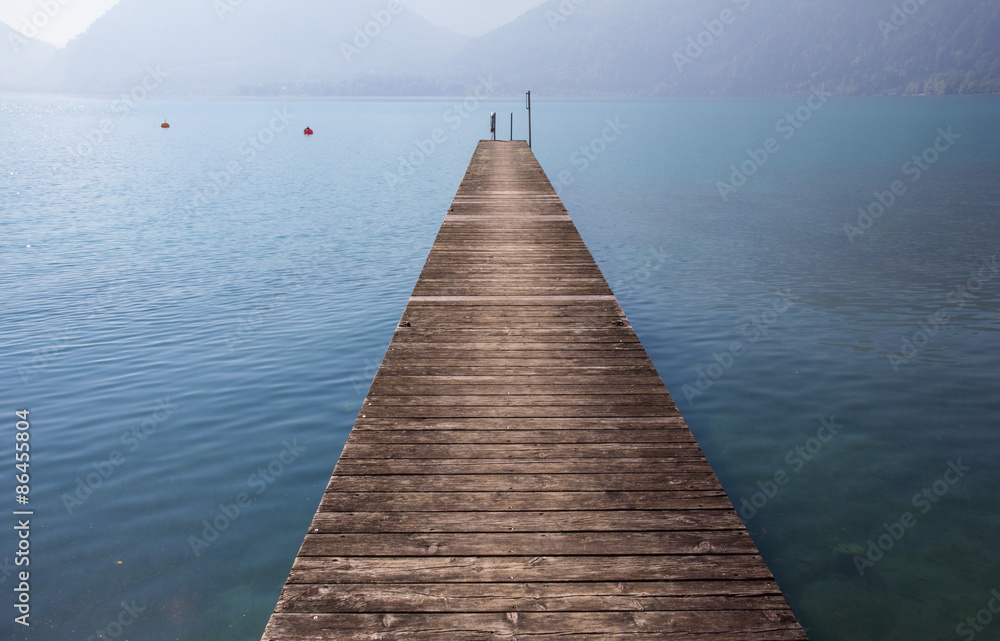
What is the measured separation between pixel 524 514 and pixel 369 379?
19.6 ft

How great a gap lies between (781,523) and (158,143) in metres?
62.3

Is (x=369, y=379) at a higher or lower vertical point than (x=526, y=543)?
higher

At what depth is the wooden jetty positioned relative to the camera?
134 inches

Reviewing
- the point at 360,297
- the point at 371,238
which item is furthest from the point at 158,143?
the point at 360,297

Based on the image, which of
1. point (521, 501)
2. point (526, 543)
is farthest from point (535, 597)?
point (521, 501)

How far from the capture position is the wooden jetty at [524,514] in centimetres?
340

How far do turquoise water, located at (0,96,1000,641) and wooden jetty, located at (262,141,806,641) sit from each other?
1.85 meters

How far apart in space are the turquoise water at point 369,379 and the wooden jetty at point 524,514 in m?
1.85

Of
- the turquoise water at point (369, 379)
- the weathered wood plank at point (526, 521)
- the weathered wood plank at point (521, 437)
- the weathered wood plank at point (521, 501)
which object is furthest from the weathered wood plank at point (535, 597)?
the turquoise water at point (369, 379)

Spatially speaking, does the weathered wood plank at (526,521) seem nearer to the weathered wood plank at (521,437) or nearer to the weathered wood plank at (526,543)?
the weathered wood plank at (526,543)

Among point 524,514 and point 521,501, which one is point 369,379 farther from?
point 524,514

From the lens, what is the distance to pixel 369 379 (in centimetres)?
981

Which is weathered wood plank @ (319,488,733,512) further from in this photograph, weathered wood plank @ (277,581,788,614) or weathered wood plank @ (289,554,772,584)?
weathered wood plank @ (277,581,788,614)

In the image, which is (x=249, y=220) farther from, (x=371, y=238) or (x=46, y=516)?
(x=46, y=516)
